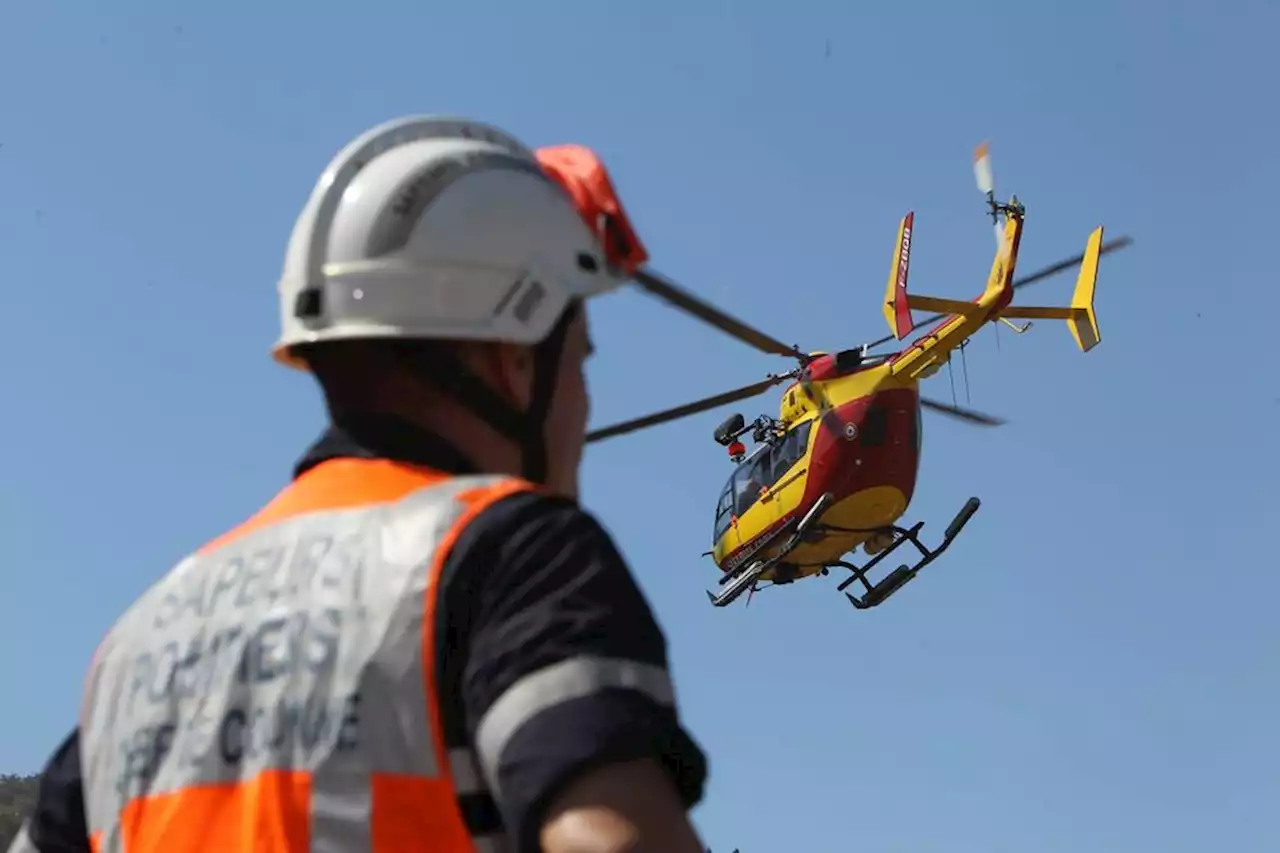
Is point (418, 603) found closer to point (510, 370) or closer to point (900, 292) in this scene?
point (510, 370)

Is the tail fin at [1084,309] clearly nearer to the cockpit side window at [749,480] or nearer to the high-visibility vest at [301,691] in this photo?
the cockpit side window at [749,480]

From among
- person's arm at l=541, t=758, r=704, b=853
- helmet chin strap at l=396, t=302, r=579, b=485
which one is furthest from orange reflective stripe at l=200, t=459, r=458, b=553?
person's arm at l=541, t=758, r=704, b=853

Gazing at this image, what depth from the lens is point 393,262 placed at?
237cm

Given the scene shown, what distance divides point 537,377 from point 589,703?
73 centimetres

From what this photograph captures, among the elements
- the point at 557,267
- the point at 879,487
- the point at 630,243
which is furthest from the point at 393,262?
the point at 879,487

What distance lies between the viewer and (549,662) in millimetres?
1868

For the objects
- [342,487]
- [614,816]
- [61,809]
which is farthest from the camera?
[61,809]

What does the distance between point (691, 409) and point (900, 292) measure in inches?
178

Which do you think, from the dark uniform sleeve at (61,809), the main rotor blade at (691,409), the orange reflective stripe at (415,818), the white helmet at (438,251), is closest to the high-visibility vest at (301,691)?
the orange reflective stripe at (415,818)

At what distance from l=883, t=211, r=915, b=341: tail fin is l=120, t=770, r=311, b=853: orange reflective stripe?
88.9 feet

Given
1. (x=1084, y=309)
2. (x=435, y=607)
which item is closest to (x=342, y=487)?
(x=435, y=607)

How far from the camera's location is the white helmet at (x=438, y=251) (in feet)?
7.68

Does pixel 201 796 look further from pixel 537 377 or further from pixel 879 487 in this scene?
pixel 879 487

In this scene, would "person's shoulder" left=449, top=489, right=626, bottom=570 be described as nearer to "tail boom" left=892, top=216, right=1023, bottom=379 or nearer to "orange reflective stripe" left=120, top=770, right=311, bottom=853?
"orange reflective stripe" left=120, top=770, right=311, bottom=853
